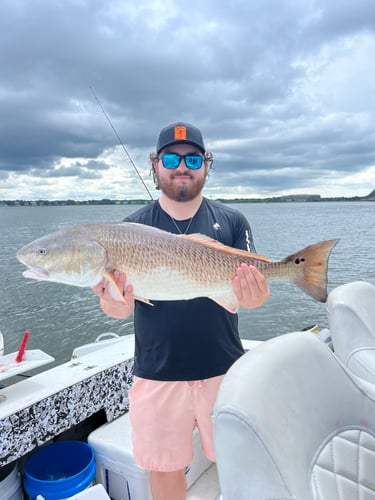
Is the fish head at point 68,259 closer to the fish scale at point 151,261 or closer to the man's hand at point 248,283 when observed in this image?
the fish scale at point 151,261

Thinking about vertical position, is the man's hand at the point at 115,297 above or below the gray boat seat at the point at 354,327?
above

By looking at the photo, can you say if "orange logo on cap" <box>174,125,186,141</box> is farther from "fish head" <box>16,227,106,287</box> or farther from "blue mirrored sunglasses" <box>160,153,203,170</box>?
"fish head" <box>16,227,106,287</box>

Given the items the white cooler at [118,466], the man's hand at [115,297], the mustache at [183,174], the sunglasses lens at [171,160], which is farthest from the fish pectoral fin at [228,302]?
the white cooler at [118,466]

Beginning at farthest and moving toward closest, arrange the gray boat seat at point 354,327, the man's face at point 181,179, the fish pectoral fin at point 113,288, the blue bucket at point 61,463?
the blue bucket at point 61,463
the gray boat seat at point 354,327
the man's face at point 181,179
the fish pectoral fin at point 113,288

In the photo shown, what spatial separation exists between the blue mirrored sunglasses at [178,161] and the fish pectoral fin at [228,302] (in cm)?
89

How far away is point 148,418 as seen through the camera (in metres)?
2.52

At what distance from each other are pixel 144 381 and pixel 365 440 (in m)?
1.31

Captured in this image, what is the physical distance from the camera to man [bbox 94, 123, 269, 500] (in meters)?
2.51

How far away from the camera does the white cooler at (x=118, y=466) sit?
2.99 m

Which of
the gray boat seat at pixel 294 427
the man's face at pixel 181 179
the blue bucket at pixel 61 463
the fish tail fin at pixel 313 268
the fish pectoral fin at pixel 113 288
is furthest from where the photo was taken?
the blue bucket at pixel 61 463

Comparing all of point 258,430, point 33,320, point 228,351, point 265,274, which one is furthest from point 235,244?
point 33,320

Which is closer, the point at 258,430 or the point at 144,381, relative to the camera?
the point at 258,430

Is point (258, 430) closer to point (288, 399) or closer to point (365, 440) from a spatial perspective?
point (288, 399)

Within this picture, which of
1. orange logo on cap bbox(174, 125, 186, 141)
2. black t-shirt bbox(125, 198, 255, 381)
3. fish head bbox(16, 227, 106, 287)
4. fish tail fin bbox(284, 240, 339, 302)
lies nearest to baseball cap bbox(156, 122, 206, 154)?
orange logo on cap bbox(174, 125, 186, 141)
